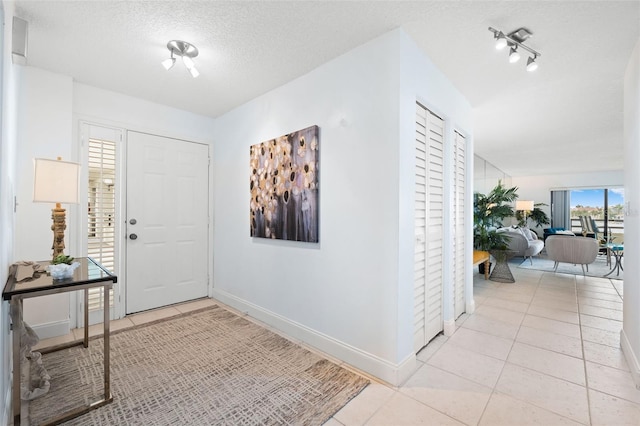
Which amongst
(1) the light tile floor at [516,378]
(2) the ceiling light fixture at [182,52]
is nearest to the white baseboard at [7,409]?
(1) the light tile floor at [516,378]

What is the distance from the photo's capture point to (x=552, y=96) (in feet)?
10.4

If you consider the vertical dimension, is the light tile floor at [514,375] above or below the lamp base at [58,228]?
below

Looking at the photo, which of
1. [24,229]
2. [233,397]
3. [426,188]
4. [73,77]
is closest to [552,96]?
[426,188]

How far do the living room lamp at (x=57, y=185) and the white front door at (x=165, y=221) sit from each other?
1.16m

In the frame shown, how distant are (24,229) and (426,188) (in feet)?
11.7

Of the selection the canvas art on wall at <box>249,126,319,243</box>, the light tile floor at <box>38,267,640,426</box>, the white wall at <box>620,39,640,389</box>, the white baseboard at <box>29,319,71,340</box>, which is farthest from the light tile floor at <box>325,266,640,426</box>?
the white baseboard at <box>29,319,71,340</box>

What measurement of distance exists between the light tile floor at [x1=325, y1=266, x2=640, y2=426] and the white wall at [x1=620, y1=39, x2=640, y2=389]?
17 centimetres

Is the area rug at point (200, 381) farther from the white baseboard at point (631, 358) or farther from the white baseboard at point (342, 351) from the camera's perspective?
the white baseboard at point (631, 358)

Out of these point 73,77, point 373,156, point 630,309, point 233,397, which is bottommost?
point 233,397

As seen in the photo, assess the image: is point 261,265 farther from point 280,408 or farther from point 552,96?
point 552,96

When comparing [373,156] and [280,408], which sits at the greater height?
[373,156]

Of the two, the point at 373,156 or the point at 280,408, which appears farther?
the point at 373,156

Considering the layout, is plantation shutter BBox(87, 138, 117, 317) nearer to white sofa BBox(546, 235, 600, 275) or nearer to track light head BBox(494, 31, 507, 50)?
track light head BBox(494, 31, 507, 50)

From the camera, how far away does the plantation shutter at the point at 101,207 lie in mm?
3021
